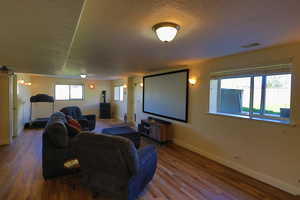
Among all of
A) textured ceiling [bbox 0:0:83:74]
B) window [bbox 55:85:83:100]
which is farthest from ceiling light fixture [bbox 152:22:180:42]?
window [bbox 55:85:83:100]

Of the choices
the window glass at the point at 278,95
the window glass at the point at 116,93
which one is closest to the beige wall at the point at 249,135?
the window glass at the point at 278,95

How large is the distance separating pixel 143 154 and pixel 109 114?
761 cm

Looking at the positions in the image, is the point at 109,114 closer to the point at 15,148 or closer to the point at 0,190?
the point at 15,148

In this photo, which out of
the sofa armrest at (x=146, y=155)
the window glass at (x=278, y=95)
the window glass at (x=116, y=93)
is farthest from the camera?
the window glass at (x=116, y=93)

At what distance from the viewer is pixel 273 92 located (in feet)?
9.50

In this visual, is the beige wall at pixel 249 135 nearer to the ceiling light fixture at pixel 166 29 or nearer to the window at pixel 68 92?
the ceiling light fixture at pixel 166 29

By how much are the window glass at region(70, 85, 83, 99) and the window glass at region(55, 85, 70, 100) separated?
0.76 feet

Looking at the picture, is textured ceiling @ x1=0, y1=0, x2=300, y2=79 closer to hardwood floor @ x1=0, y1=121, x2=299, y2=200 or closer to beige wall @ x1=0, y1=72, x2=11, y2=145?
hardwood floor @ x1=0, y1=121, x2=299, y2=200

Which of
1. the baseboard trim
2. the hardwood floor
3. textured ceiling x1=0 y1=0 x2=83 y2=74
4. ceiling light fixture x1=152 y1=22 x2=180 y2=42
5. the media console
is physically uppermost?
ceiling light fixture x1=152 y1=22 x2=180 y2=42

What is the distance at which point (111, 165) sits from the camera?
6.65ft

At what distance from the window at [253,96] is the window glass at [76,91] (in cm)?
813

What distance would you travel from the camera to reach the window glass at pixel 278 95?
2707mm

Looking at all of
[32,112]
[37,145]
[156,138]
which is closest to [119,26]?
[156,138]

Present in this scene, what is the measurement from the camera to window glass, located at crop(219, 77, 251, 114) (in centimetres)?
332
